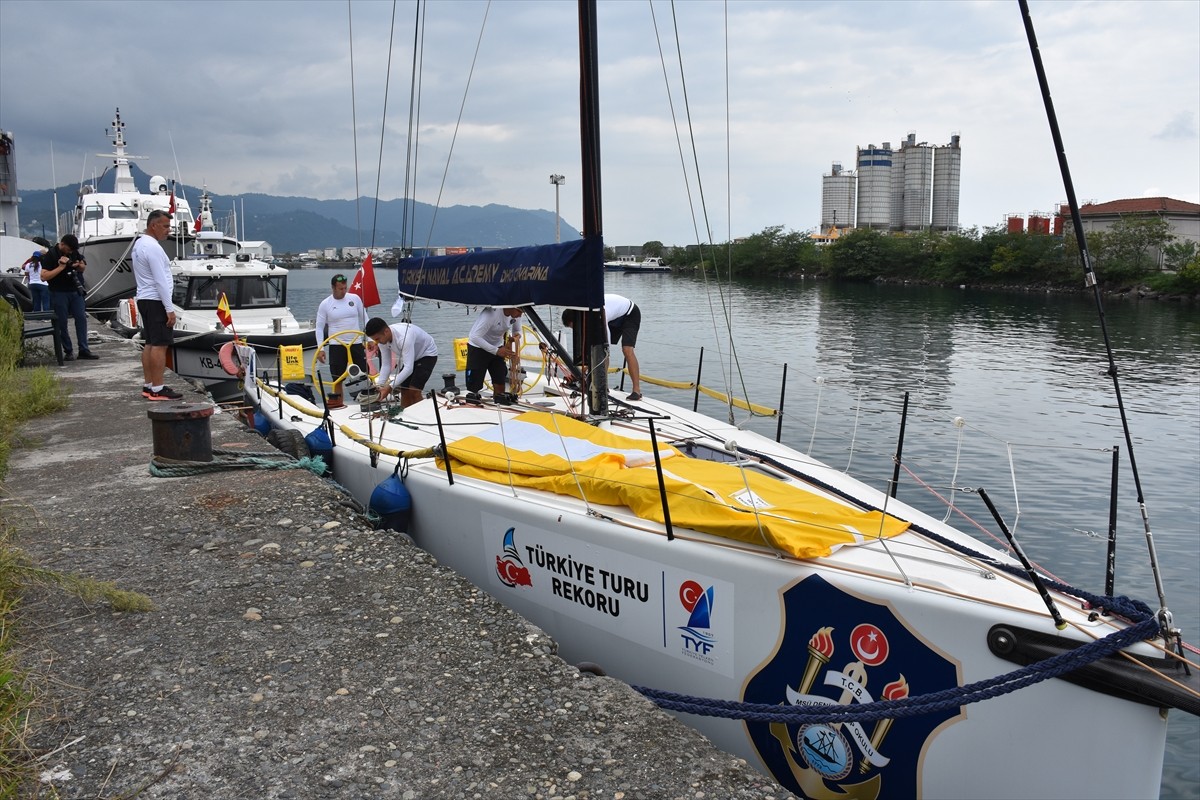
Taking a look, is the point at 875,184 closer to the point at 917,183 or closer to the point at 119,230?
the point at 917,183

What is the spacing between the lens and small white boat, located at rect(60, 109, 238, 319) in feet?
85.7

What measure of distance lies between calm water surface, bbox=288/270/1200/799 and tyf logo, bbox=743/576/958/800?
73 centimetres

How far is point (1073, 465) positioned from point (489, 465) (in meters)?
9.28

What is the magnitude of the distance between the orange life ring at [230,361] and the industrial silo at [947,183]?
140241mm

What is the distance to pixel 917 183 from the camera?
139500mm

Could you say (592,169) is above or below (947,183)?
below

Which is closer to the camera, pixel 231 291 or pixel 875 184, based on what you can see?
pixel 231 291

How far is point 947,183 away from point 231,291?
142 metres

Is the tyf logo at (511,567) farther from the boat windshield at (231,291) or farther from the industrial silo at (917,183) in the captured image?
the industrial silo at (917,183)

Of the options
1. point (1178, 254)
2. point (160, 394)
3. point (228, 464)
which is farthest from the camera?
point (1178, 254)

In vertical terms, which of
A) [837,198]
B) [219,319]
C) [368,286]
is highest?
[837,198]

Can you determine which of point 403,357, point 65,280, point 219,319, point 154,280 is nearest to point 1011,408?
point 403,357

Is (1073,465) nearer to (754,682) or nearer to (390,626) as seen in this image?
(754,682)

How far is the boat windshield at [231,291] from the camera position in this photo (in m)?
18.8
